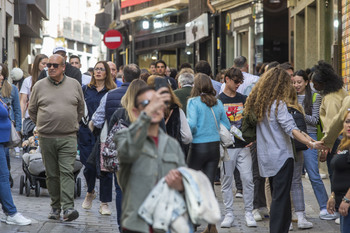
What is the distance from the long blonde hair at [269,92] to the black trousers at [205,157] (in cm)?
107

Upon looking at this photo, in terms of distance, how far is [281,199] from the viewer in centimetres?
881

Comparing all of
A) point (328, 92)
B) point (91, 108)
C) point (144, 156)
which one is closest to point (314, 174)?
point (328, 92)

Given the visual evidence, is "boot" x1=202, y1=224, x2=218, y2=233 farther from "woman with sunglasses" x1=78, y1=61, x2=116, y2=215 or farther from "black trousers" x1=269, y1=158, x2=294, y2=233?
"woman with sunglasses" x1=78, y1=61, x2=116, y2=215

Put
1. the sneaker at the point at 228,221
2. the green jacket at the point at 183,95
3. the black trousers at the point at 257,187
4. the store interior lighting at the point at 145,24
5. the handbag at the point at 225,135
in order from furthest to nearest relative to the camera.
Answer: the store interior lighting at the point at 145,24, the green jacket at the point at 183,95, the black trousers at the point at 257,187, the sneaker at the point at 228,221, the handbag at the point at 225,135

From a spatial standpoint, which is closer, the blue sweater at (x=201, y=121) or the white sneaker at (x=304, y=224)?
the blue sweater at (x=201, y=121)

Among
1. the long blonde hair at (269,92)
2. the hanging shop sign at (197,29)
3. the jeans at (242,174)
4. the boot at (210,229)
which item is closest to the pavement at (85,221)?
the jeans at (242,174)

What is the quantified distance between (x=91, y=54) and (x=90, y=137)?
232 ft

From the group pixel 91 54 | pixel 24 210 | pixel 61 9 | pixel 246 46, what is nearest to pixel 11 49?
pixel 246 46

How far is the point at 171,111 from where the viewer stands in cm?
939

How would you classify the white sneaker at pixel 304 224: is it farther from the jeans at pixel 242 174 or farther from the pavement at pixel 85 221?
the jeans at pixel 242 174

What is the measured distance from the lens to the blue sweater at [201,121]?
9.77 metres

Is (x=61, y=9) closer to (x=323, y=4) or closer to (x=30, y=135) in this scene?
(x=323, y=4)

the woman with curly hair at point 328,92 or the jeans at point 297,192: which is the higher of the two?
A: the woman with curly hair at point 328,92

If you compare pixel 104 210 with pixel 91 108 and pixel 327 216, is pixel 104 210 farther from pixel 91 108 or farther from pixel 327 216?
pixel 327 216
